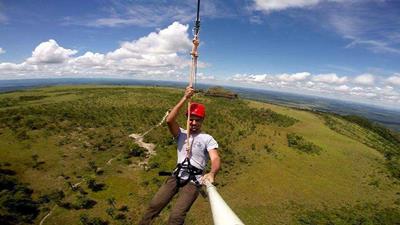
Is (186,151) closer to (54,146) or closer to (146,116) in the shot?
(54,146)

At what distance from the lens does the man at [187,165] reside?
24.5ft

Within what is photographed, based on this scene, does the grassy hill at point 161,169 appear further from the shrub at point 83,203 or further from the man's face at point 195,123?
the man's face at point 195,123

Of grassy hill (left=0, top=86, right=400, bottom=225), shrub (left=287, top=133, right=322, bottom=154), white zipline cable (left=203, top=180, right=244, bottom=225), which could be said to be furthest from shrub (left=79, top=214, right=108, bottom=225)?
shrub (left=287, top=133, right=322, bottom=154)

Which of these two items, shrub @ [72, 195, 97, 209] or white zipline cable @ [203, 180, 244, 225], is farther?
shrub @ [72, 195, 97, 209]

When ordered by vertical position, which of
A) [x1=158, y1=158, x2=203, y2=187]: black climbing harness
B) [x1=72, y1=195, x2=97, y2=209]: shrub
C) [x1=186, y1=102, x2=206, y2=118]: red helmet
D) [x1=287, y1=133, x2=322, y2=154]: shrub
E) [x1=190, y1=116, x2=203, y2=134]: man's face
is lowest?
[x1=72, y1=195, x2=97, y2=209]: shrub

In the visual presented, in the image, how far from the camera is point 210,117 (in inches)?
2990

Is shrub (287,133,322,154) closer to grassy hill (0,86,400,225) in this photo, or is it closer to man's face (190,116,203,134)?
grassy hill (0,86,400,225)

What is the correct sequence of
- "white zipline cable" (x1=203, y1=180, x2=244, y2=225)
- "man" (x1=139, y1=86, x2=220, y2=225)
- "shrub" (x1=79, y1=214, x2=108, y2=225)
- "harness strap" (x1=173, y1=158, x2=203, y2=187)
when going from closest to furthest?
"white zipline cable" (x1=203, y1=180, x2=244, y2=225) < "man" (x1=139, y1=86, x2=220, y2=225) < "harness strap" (x1=173, y1=158, x2=203, y2=187) < "shrub" (x1=79, y1=214, x2=108, y2=225)

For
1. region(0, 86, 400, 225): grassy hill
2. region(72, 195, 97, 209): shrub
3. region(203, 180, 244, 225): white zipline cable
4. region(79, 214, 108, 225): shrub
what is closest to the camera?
region(203, 180, 244, 225): white zipline cable

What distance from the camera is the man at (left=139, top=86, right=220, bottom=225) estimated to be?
748 cm

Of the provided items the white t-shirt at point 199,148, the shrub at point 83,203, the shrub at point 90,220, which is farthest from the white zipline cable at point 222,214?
the shrub at point 83,203

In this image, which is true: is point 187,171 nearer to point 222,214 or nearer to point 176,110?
point 176,110

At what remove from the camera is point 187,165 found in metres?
7.86

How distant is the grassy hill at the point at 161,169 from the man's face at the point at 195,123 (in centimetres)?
2065
